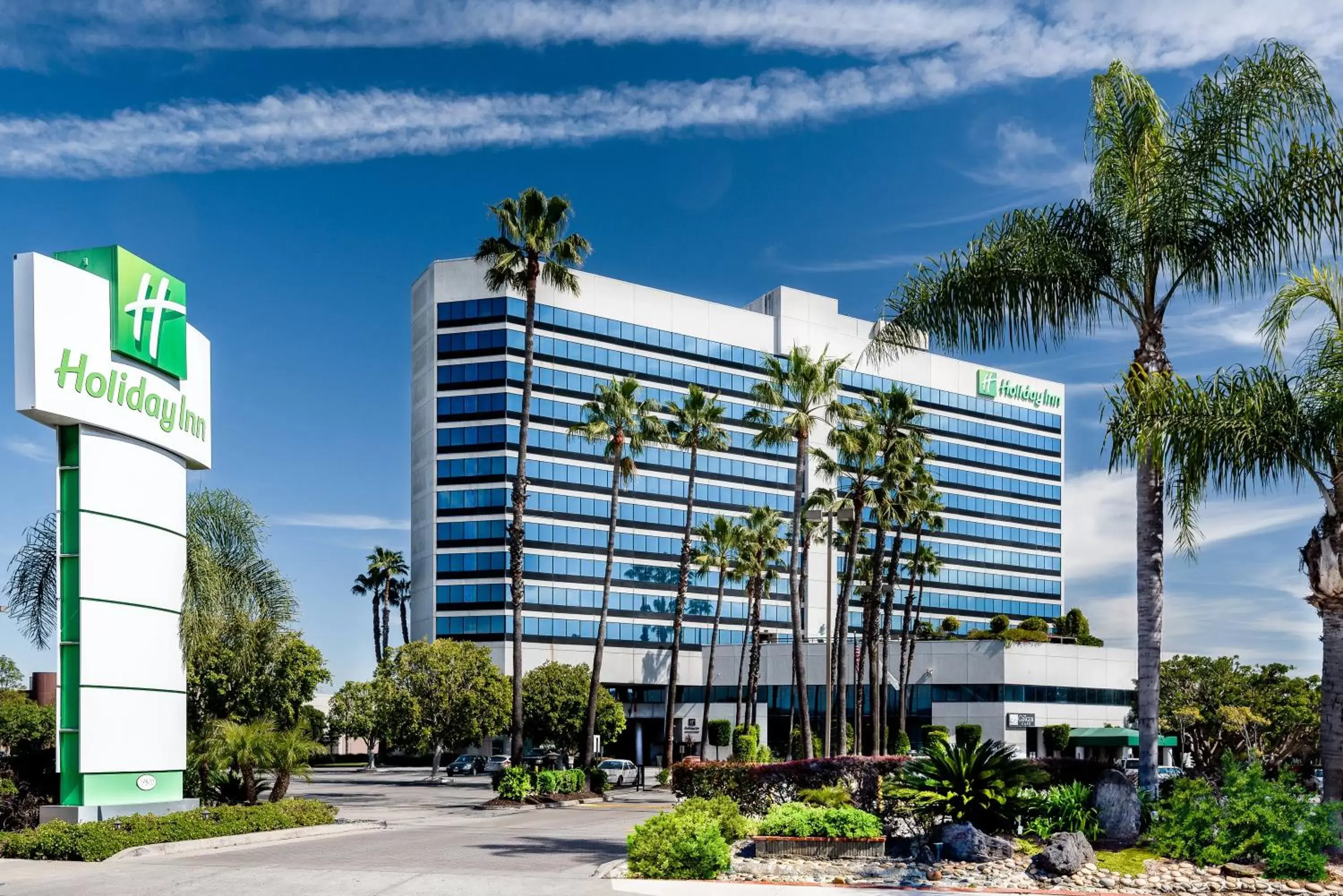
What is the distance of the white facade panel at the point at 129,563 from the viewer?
2516 cm

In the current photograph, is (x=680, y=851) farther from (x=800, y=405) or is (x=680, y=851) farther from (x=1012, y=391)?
(x=1012, y=391)

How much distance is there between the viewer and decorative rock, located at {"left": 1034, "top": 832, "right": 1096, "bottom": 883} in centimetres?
1869

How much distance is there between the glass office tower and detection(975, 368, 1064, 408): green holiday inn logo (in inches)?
452

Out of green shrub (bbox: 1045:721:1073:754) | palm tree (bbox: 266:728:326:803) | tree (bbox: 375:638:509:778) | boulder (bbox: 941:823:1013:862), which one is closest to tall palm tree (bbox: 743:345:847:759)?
palm tree (bbox: 266:728:326:803)

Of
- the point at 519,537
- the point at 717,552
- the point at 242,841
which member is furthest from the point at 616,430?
the point at 242,841

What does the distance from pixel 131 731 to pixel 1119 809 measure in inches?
756

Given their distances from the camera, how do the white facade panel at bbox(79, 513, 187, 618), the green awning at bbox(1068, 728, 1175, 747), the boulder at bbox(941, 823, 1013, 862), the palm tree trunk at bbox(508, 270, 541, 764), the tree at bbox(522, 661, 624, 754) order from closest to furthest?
the boulder at bbox(941, 823, 1013, 862) < the white facade panel at bbox(79, 513, 187, 618) < the palm tree trunk at bbox(508, 270, 541, 764) < the tree at bbox(522, 661, 624, 754) < the green awning at bbox(1068, 728, 1175, 747)

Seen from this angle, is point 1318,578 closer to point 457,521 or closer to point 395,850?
point 395,850

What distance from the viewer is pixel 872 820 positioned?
2216 centimetres

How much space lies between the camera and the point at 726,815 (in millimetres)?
23969

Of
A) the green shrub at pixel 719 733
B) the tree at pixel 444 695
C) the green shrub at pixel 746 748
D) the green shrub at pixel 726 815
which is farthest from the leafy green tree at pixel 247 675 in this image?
the green shrub at pixel 719 733

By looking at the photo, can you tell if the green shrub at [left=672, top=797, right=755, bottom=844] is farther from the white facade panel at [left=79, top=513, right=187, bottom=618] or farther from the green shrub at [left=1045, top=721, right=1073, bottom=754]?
the green shrub at [left=1045, top=721, right=1073, bottom=754]

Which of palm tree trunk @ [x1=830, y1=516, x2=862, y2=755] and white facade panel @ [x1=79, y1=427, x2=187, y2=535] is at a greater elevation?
white facade panel @ [x1=79, y1=427, x2=187, y2=535]

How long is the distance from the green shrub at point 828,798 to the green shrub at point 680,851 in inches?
289
